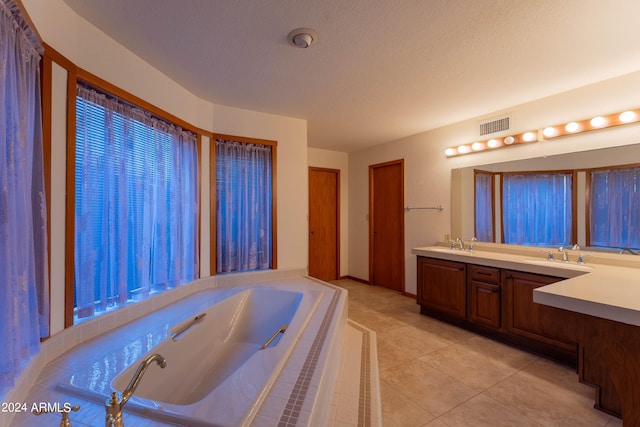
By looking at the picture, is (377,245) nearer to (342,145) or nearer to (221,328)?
(342,145)

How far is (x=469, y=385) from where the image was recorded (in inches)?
73.9

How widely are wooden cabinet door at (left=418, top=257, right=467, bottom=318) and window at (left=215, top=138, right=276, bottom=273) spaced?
1808 mm

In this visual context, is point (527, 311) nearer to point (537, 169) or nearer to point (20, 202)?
point (537, 169)

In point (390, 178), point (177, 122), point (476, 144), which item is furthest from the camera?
point (390, 178)

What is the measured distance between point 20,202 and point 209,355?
59.6 inches

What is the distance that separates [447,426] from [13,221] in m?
2.27

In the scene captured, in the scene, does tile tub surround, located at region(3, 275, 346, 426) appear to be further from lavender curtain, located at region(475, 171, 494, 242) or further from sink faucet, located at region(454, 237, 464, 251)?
lavender curtain, located at region(475, 171, 494, 242)

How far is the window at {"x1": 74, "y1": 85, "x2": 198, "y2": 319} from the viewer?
1513mm

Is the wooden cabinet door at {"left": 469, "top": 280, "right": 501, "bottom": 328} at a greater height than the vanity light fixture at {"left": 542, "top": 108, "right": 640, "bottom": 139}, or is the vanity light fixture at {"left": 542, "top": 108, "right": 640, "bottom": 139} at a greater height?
the vanity light fixture at {"left": 542, "top": 108, "right": 640, "bottom": 139}

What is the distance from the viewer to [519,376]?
1.98 metres

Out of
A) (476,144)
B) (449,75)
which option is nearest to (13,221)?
(449,75)

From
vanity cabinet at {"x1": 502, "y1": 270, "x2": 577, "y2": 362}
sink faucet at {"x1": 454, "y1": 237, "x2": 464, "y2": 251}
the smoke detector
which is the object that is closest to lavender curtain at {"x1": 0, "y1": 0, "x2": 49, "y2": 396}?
the smoke detector

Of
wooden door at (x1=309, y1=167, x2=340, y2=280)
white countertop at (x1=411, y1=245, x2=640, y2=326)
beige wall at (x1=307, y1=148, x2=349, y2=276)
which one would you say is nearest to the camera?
white countertop at (x1=411, y1=245, x2=640, y2=326)

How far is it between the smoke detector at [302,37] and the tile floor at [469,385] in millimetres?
2353
